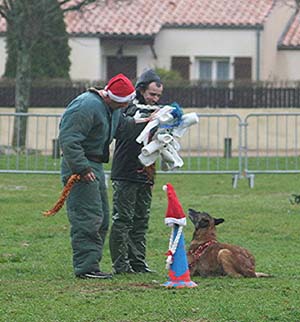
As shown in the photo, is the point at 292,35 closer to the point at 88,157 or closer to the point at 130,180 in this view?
the point at 130,180

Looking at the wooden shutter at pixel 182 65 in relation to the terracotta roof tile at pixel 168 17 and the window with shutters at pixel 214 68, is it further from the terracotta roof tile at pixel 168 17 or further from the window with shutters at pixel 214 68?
the terracotta roof tile at pixel 168 17

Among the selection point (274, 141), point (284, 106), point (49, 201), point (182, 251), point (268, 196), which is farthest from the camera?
point (284, 106)

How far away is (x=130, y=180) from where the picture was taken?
1010 centimetres

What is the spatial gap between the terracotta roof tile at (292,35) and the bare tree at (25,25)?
12.0 m

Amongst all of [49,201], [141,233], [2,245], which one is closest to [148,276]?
[141,233]

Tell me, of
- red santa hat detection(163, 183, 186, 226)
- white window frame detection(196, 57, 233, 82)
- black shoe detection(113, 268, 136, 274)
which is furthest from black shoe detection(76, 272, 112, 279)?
white window frame detection(196, 57, 233, 82)

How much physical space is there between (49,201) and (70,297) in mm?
8372

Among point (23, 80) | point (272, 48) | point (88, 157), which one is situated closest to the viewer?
point (88, 157)

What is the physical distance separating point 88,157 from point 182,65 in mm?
29602

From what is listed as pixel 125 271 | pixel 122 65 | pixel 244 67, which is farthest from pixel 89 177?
pixel 244 67

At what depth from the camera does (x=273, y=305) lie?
8.37 m

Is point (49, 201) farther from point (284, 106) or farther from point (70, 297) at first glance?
point (284, 106)

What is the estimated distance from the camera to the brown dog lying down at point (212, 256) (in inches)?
386

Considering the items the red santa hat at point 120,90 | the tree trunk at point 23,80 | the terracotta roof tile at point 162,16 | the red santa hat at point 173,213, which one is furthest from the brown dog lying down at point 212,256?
the terracotta roof tile at point 162,16
